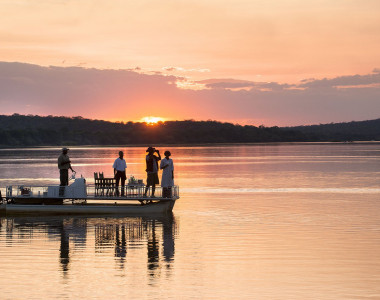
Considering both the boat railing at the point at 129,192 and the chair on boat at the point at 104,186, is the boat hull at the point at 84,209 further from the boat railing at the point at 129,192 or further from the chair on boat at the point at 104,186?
the chair on boat at the point at 104,186

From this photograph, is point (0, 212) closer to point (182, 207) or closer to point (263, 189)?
point (182, 207)

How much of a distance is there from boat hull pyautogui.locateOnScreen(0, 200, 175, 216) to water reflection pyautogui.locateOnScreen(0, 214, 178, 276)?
18.5 inches

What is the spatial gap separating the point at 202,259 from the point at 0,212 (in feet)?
41.7

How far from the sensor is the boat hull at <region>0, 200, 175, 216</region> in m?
28.3

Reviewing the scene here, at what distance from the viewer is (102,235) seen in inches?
912

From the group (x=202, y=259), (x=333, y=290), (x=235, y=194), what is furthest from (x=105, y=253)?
(x=235, y=194)

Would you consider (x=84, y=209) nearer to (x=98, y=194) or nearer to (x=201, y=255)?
(x=98, y=194)

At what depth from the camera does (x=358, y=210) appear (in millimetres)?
30938

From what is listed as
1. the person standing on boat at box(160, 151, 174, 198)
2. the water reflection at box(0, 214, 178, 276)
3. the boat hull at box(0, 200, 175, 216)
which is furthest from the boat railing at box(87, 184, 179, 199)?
the water reflection at box(0, 214, 178, 276)

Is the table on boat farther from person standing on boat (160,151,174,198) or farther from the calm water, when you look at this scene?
person standing on boat (160,151,174,198)

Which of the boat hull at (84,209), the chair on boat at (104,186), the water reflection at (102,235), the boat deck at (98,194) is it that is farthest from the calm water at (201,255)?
the chair on boat at (104,186)

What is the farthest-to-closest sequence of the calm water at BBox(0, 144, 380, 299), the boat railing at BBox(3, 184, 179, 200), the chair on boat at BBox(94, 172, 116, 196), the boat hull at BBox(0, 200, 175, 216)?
the chair on boat at BBox(94, 172, 116, 196), the boat railing at BBox(3, 184, 179, 200), the boat hull at BBox(0, 200, 175, 216), the calm water at BBox(0, 144, 380, 299)

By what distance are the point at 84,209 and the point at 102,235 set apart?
530 centimetres

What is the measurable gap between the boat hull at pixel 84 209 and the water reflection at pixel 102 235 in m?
0.47
